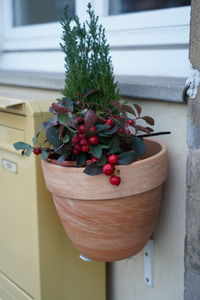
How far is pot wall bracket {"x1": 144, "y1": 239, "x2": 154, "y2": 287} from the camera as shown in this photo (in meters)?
1.54

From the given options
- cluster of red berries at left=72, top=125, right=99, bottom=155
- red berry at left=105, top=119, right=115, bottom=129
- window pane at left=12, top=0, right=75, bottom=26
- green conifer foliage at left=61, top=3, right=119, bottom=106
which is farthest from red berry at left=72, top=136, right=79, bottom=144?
window pane at left=12, top=0, right=75, bottom=26

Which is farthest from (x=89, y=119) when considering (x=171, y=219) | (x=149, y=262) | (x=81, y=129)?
(x=149, y=262)

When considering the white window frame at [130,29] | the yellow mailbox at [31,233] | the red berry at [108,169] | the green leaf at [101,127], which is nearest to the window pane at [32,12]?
the white window frame at [130,29]

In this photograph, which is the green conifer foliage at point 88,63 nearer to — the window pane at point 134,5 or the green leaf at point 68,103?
the green leaf at point 68,103

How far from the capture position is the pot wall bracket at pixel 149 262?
5.06 ft

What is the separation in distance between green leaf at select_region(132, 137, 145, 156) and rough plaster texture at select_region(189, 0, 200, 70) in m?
0.28

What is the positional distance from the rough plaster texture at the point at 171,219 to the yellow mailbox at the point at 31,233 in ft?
0.84

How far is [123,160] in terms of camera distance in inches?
46.1

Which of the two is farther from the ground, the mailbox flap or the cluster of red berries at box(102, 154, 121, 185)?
the mailbox flap

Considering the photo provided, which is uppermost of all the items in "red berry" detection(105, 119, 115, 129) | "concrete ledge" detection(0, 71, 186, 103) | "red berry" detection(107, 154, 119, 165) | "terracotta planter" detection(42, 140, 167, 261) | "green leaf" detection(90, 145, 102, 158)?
"concrete ledge" detection(0, 71, 186, 103)

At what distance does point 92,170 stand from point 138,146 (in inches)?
7.1

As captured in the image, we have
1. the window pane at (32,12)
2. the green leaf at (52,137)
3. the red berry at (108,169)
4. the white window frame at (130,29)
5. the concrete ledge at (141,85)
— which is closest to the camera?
the red berry at (108,169)

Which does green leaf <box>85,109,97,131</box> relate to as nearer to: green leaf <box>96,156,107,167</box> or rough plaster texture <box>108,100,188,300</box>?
green leaf <box>96,156,107,167</box>

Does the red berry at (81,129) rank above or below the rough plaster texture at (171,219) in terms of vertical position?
above
